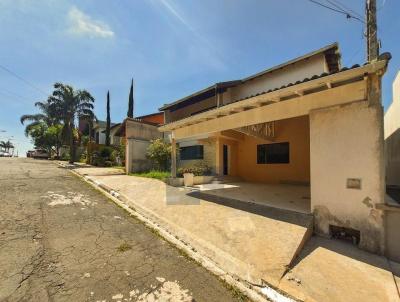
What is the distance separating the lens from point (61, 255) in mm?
4141

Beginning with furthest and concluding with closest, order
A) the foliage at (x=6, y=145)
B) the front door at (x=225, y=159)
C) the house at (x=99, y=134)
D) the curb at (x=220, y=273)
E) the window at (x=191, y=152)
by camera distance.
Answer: the foliage at (x=6, y=145) < the house at (x=99, y=134) < the window at (x=191, y=152) < the front door at (x=225, y=159) < the curb at (x=220, y=273)

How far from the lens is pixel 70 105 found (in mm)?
23594

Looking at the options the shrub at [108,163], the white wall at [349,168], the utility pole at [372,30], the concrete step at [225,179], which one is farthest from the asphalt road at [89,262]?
the shrub at [108,163]

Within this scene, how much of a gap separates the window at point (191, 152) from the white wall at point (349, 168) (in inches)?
418

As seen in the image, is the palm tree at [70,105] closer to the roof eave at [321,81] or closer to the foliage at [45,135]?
the foliage at [45,135]

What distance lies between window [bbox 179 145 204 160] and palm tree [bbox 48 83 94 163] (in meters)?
13.6

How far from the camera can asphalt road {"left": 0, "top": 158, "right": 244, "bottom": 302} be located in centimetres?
323

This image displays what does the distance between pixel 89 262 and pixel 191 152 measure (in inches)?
507

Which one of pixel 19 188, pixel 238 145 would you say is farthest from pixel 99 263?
pixel 238 145

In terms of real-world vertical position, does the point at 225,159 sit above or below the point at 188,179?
above

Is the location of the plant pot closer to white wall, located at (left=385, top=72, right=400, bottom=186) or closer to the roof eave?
the roof eave

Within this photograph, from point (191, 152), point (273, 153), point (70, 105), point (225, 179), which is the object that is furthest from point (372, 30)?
point (70, 105)

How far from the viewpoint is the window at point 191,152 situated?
15.8 m

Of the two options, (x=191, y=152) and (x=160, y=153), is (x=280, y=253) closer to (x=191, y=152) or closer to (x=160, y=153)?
(x=160, y=153)
